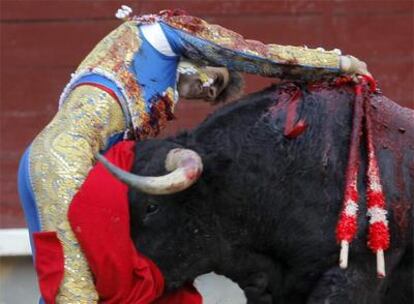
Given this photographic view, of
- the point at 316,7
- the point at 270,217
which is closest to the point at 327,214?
the point at 270,217

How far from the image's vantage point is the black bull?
379 centimetres

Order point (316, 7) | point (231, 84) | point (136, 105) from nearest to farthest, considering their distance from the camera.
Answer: point (136, 105), point (231, 84), point (316, 7)

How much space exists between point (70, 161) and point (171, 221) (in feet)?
1.08

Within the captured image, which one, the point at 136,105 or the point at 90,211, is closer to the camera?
the point at 90,211

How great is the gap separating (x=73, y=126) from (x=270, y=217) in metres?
0.61

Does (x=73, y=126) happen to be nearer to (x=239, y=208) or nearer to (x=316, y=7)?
(x=239, y=208)

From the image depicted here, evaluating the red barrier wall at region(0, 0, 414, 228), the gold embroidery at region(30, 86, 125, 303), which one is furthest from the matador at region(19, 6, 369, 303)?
the red barrier wall at region(0, 0, 414, 228)

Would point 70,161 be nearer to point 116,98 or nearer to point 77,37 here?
point 116,98

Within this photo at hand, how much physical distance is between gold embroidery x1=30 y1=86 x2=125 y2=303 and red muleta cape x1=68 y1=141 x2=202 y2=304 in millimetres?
37

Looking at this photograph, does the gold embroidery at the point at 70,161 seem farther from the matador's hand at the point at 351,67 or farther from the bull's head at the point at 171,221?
the matador's hand at the point at 351,67

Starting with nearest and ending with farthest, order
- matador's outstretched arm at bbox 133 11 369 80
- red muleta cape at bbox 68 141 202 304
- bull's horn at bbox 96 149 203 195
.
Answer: bull's horn at bbox 96 149 203 195 → red muleta cape at bbox 68 141 202 304 → matador's outstretched arm at bbox 133 11 369 80

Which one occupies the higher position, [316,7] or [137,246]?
[316,7]

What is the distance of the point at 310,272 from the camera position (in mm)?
3824

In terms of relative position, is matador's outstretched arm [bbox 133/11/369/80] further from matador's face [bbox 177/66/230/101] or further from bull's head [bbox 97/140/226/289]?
bull's head [bbox 97/140/226/289]
